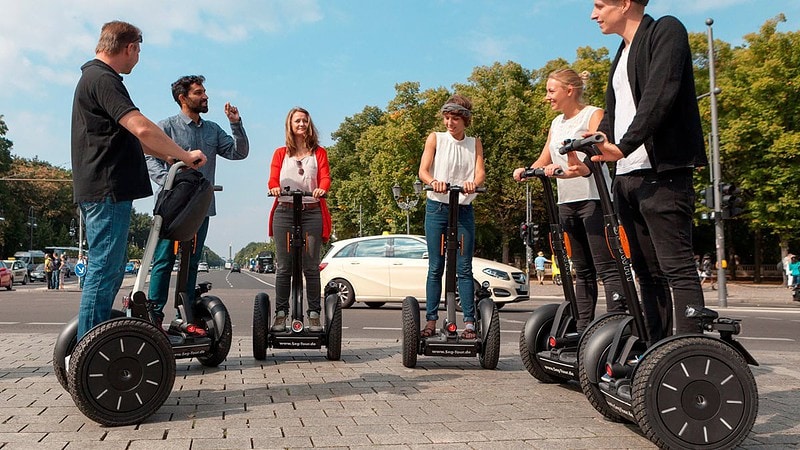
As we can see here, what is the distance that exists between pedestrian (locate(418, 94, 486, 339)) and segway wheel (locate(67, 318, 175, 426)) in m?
2.57

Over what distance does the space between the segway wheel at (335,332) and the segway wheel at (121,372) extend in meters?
2.41

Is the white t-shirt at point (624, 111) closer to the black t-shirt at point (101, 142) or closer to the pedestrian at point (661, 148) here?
the pedestrian at point (661, 148)

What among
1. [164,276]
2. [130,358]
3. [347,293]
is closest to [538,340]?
[130,358]

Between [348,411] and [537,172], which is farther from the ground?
[537,172]

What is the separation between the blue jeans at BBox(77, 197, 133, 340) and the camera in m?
4.10

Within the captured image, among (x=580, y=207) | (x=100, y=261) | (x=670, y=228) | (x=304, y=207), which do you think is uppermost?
(x=304, y=207)

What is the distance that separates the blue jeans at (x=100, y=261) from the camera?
13.4ft

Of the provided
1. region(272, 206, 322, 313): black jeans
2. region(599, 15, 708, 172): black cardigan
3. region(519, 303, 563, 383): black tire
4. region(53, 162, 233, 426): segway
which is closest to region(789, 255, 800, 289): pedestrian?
region(519, 303, 563, 383): black tire

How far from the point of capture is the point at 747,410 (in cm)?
319

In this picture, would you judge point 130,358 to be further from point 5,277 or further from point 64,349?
point 5,277

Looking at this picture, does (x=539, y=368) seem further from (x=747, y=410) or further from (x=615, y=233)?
(x=747, y=410)

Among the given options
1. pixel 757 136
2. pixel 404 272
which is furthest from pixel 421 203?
pixel 404 272

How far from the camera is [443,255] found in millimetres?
6117

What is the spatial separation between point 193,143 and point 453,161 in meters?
2.24
